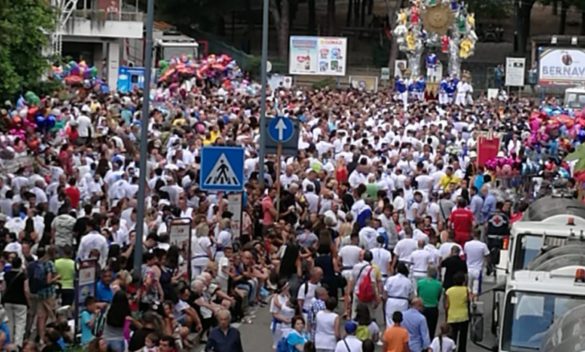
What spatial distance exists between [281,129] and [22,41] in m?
6.89

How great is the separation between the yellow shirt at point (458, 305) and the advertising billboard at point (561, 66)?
154 feet

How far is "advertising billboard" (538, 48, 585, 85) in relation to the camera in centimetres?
6612

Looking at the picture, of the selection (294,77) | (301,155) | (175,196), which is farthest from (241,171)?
(294,77)

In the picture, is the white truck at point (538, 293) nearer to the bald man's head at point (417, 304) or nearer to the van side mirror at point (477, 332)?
the van side mirror at point (477, 332)

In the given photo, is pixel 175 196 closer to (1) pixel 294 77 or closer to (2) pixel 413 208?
(2) pixel 413 208

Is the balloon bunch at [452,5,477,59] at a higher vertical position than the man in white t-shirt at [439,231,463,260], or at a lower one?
higher

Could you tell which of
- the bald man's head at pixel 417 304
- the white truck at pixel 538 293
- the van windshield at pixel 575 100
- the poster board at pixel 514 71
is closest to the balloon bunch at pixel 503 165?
the white truck at pixel 538 293

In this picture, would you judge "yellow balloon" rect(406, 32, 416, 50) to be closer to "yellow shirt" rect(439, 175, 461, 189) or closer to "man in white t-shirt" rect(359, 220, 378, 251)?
"yellow shirt" rect(439, 175, 461, 189)

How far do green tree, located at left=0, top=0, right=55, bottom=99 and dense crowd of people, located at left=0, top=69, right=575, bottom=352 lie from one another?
3.56ft

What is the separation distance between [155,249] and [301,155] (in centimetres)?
1372

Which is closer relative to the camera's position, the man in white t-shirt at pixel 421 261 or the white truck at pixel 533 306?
the white truck at pixel 533 306

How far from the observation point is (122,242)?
904 inches

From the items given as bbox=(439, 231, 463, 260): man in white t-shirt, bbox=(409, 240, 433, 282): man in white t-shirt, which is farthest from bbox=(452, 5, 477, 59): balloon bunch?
bbox=(409, 240, 433, 282): man in white t-shirt

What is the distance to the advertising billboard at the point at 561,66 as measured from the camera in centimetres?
6612
